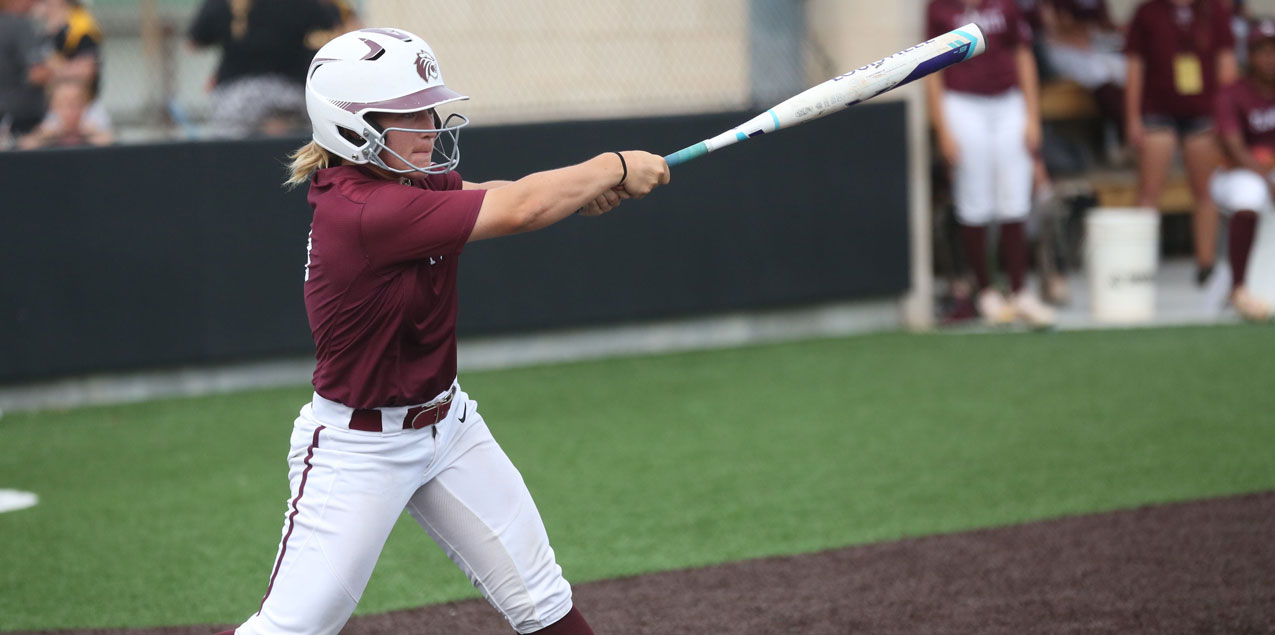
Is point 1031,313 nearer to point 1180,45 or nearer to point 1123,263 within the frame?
point 1123,263

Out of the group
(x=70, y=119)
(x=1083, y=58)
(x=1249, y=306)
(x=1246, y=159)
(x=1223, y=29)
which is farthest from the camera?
(x=1083, y=58)

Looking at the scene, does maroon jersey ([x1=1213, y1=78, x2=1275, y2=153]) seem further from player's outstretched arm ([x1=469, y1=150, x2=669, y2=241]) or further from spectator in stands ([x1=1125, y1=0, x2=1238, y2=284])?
player's outstretched arm ([x1=469, y1=150, x2=669, y2=241])

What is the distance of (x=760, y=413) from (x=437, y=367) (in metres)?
4.57

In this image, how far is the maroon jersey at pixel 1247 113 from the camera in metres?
9.85

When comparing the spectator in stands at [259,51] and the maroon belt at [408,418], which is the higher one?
the spectator in stands at [259,51]

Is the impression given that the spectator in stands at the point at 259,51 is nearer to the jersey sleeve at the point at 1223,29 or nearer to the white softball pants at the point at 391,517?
the white softball pants at the point at 391,517

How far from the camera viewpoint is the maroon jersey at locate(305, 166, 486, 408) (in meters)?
3.24

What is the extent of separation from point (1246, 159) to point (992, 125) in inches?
67.3

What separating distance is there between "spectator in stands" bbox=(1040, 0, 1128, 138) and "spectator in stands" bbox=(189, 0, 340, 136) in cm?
664

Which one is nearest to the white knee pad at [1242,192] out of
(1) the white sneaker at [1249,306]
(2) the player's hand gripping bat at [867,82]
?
(1) the white sneaker at [1249,306]

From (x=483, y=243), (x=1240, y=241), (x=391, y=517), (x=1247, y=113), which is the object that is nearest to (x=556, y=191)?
(x=391, y=517)

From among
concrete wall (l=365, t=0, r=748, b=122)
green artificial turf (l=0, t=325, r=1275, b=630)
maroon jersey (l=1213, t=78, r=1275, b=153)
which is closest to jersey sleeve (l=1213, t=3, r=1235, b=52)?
maroon jersey (l=1213, t=78, r=1275, b=153)

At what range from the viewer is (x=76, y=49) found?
863 cm

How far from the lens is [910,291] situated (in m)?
10.5
